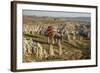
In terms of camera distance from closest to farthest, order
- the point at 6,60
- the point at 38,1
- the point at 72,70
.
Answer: the point at 6,60 < the point at 38,1 < the point at 72,70

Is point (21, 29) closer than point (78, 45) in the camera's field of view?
Yes

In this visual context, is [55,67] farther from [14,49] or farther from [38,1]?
[38,1]

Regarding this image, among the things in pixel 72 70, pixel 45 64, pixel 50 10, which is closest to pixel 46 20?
pixel 50 10

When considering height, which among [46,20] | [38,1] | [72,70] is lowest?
[72,70]

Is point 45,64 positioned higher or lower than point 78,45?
lower

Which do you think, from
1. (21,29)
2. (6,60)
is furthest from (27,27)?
(6,60)

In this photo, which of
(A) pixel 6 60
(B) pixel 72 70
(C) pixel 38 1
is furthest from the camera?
(B) pixel 72 70
